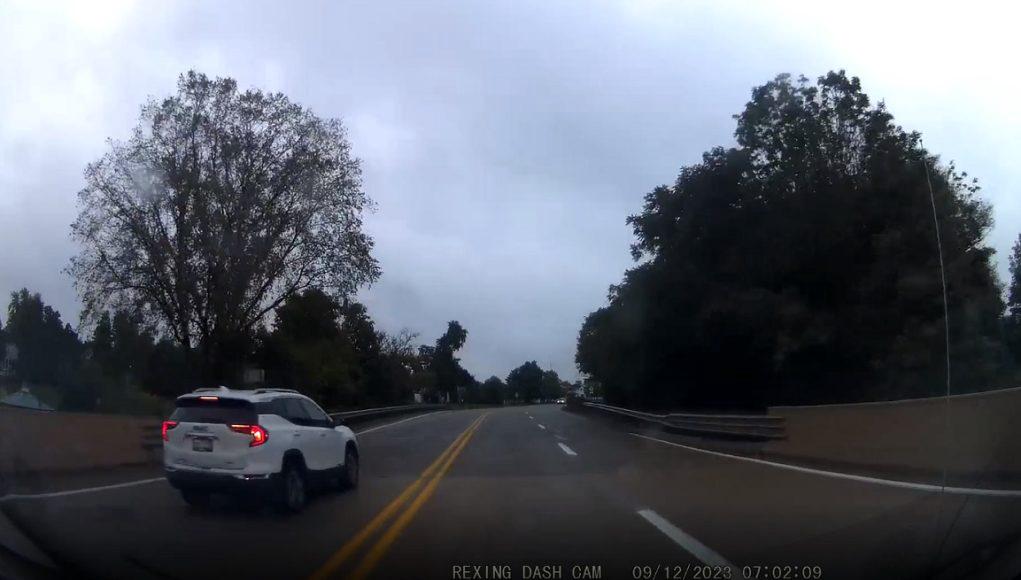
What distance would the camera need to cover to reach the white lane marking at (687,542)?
7996 mm

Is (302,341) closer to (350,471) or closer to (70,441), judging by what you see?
(70,441)

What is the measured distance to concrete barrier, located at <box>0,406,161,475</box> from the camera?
44.3 feet

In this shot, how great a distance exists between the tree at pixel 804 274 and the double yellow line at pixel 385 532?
905 centimetres

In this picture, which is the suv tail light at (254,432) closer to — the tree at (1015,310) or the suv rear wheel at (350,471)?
the suv rear wheel at (350,471)

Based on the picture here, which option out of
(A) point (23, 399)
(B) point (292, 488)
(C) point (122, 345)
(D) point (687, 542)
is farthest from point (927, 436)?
(C) point (122, 345)

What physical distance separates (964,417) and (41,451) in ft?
47.6

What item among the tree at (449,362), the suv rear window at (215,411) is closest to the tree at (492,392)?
the tree at (449,362)

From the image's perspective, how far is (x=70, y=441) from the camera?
1513cm

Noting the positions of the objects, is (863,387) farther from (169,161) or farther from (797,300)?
(169,161)

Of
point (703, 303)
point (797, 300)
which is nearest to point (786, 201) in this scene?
point (797, 300)

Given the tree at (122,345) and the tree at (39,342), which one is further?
the tree at (122,345)

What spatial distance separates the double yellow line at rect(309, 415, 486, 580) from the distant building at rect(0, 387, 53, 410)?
6.85 meters

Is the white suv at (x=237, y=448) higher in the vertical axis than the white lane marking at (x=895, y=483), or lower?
higher

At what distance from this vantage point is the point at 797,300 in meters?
28.8
